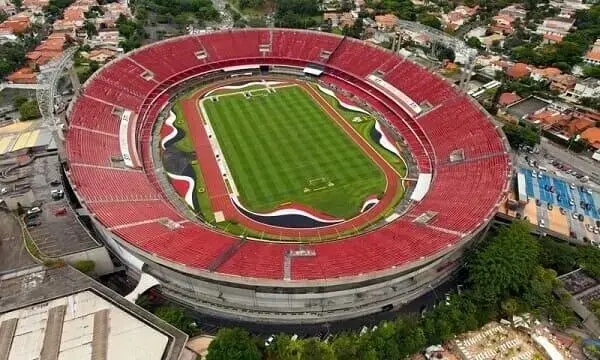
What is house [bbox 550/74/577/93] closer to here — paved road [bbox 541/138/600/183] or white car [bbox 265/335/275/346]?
paved road [bbox 541/138/600/183]

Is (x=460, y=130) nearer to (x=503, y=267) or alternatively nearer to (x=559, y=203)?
(x=559, y=203)

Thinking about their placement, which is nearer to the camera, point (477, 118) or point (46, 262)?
point (46, 262)

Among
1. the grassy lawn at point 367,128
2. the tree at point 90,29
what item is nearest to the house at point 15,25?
the tree at point 90,29

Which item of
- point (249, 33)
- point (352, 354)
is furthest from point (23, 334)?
point (249, 33)

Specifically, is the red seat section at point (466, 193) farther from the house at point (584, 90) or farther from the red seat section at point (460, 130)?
the house at point (584, 90)

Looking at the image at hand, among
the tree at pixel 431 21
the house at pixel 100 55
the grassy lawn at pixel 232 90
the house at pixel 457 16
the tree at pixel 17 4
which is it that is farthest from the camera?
the tree at pixel 17 4

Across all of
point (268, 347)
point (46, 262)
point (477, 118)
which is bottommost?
point (268, 347)

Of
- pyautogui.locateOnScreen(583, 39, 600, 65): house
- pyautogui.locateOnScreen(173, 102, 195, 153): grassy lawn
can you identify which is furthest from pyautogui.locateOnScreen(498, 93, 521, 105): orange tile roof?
pyautogui.locateOnScreen(173, 102, 195, 153): grassy lawn

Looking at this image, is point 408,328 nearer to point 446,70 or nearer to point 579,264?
point 579,264
